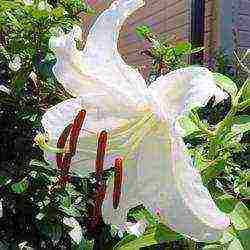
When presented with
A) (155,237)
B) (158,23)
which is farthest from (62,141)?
(158,23)

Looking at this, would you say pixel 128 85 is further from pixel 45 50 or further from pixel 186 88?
pixel 45 50

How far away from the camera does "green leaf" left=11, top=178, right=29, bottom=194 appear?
1438 millimetres

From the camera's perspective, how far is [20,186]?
4.75ft

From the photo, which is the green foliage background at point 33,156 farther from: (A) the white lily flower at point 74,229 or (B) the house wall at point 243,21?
(B) the house wall at point 243,21

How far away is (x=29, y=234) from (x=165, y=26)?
16.3 ft

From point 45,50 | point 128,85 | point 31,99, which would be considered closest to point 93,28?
point 128,85

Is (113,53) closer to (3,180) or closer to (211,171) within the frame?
(211,171)

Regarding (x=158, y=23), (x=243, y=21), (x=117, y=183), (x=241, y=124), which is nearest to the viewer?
(x=117, y=183)

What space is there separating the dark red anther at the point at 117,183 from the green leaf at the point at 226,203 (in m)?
0.14

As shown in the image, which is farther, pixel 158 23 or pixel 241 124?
pixel 158 23

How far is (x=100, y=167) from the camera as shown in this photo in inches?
30.7

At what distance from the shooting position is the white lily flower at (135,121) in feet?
2.35

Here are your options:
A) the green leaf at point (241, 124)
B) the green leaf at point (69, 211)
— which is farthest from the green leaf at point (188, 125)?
the green leaf at point (69, 211)

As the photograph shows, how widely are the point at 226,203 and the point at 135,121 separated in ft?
0.51
